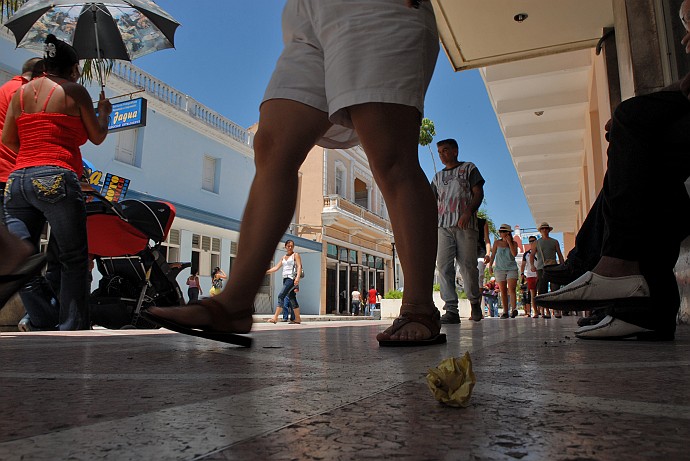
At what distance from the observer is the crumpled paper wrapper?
78 centimetres

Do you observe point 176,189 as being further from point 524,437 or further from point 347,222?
point 524,437

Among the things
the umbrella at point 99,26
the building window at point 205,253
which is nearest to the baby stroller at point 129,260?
the umbrella at point 99,26

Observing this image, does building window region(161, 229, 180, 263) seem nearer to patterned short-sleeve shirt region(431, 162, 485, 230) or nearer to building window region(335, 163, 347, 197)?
building window region(335, 163, 347, 197)

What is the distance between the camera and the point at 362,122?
6.38 ft

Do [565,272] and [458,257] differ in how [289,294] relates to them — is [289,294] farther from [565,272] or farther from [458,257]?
[565,272]

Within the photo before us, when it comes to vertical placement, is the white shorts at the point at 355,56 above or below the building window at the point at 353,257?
below

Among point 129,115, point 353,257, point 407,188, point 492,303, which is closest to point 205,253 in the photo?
point 129,115

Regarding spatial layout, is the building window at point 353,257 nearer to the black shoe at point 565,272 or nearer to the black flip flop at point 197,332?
the black shoe at point 565,272

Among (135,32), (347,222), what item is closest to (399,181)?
(135,32)

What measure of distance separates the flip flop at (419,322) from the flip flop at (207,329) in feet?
1.60

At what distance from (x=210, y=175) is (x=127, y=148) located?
425 centimetres

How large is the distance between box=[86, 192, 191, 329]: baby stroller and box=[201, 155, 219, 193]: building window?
14501 mm

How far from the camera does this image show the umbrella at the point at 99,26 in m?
5.86

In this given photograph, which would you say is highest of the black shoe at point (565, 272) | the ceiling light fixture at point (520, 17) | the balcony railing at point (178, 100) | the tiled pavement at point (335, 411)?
the balcony railing at point (178, 100)
